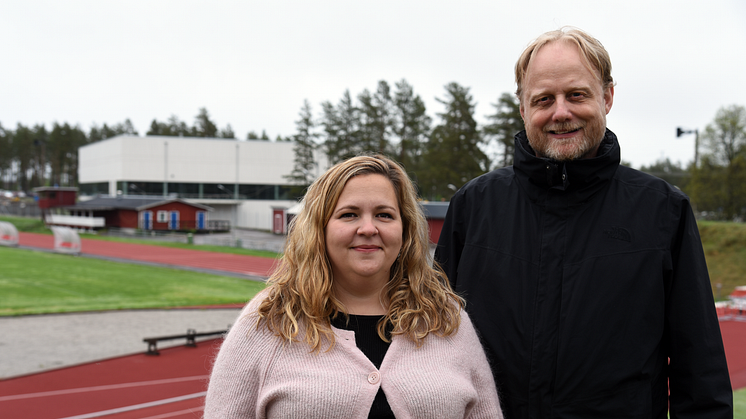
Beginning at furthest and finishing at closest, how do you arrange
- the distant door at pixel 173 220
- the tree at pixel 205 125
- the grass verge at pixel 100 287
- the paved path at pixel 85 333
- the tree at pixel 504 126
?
the tree at pixel 205 125
the distant door at pixel 173 220
the tree at pixel 504 126
the grass verge at pixel 100 287
the paved path at pixel 85 333

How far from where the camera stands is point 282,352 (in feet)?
7.16

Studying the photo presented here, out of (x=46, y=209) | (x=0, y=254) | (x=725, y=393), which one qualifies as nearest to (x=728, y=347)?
(x=725, y=393)

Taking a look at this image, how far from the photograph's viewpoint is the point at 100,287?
61.5 ft

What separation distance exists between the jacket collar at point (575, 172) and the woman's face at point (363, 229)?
0.69 metres

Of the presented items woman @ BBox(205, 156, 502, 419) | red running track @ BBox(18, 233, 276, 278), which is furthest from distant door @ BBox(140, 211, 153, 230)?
woman @ BBox(205, 156, 502, 419)

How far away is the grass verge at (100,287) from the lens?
1566 cm

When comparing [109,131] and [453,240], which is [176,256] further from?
[109,131]

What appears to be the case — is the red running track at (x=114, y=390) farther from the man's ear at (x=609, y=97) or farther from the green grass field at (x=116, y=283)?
the green grass field at (x=116, y=283)

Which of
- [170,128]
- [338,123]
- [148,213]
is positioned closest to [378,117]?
[338,123]

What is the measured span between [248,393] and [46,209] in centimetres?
5923

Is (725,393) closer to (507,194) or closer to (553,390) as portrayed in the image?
(553,390)

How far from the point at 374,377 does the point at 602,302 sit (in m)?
1.03

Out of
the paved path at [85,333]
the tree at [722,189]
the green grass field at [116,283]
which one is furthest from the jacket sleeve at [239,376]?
the tree at [722,189]

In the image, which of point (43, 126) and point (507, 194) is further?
point (43, 126)
